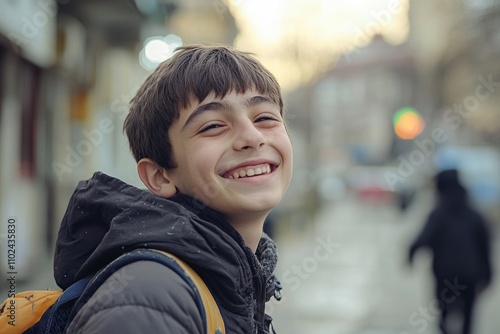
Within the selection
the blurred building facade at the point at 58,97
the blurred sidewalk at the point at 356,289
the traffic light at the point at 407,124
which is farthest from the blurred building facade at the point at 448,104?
the blurred building facade at the point at 58,97

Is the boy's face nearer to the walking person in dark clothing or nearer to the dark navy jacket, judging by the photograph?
the dark navy jacket

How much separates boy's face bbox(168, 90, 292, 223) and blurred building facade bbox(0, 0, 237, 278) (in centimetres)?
663

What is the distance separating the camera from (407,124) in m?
13.1

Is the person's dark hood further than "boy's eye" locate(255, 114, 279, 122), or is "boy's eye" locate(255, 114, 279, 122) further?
"boy's eye" locate(255, 114, 279, 122)

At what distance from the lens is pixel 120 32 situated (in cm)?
1583

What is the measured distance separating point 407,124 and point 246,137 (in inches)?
469

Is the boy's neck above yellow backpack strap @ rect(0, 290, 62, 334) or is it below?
above

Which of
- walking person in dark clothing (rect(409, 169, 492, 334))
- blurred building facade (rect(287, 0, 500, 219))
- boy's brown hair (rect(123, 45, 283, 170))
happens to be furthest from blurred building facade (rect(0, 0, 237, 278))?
boy's brown hair (rect(123, 45, 283, 170))

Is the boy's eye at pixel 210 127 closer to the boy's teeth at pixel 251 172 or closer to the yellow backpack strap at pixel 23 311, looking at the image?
the boy's teeth at pixel 251 172

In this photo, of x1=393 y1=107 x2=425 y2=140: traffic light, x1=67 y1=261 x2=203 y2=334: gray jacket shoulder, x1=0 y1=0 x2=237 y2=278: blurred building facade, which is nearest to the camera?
x1=67 y1=261 x2=203 y2=334: gray jacket shoulder

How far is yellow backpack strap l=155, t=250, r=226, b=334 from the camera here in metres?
1.35

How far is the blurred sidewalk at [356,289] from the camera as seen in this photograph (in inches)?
322

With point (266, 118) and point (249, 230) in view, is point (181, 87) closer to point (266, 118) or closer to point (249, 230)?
point (266, 118)

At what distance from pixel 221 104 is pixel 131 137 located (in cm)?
31
